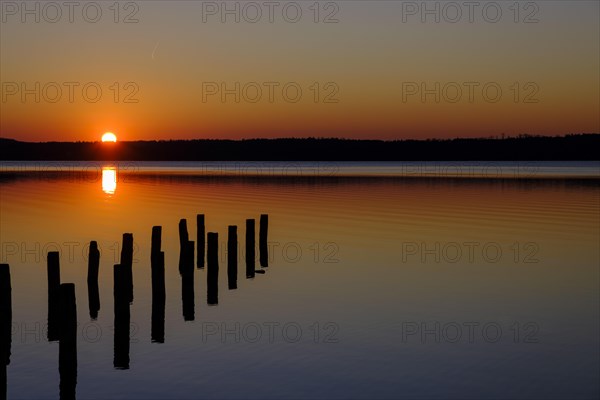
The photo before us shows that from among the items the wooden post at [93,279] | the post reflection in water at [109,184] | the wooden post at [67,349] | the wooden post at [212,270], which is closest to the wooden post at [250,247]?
the wooden post at [212,270]

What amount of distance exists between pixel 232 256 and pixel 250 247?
2344 mm

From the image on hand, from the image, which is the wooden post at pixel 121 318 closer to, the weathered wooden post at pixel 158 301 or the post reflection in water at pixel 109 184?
the weathered wooden post at pixel 158 301

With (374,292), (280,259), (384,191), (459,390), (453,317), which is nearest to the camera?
(459,390)

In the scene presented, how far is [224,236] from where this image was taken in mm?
34844

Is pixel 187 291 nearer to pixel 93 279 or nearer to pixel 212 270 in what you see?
pixel 212 270

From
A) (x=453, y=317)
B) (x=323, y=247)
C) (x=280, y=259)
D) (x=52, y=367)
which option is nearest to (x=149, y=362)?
(x=52, y=367)

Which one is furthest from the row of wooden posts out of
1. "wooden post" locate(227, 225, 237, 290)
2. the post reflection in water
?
the post reflection in water

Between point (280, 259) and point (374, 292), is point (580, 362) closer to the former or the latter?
point (374, 292)

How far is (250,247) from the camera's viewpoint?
2425 cm

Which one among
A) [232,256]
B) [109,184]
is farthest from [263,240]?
[109,184]

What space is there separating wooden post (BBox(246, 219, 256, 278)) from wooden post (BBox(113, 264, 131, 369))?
9.90 m

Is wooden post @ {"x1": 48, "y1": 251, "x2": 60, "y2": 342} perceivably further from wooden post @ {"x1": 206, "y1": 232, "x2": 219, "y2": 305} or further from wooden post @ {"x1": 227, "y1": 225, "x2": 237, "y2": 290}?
wooden post @ {"x1": 227, "y1": 225, "x2": 237, "y2": 290}

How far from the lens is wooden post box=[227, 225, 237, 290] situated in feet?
71.5

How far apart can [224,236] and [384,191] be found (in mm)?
38580
